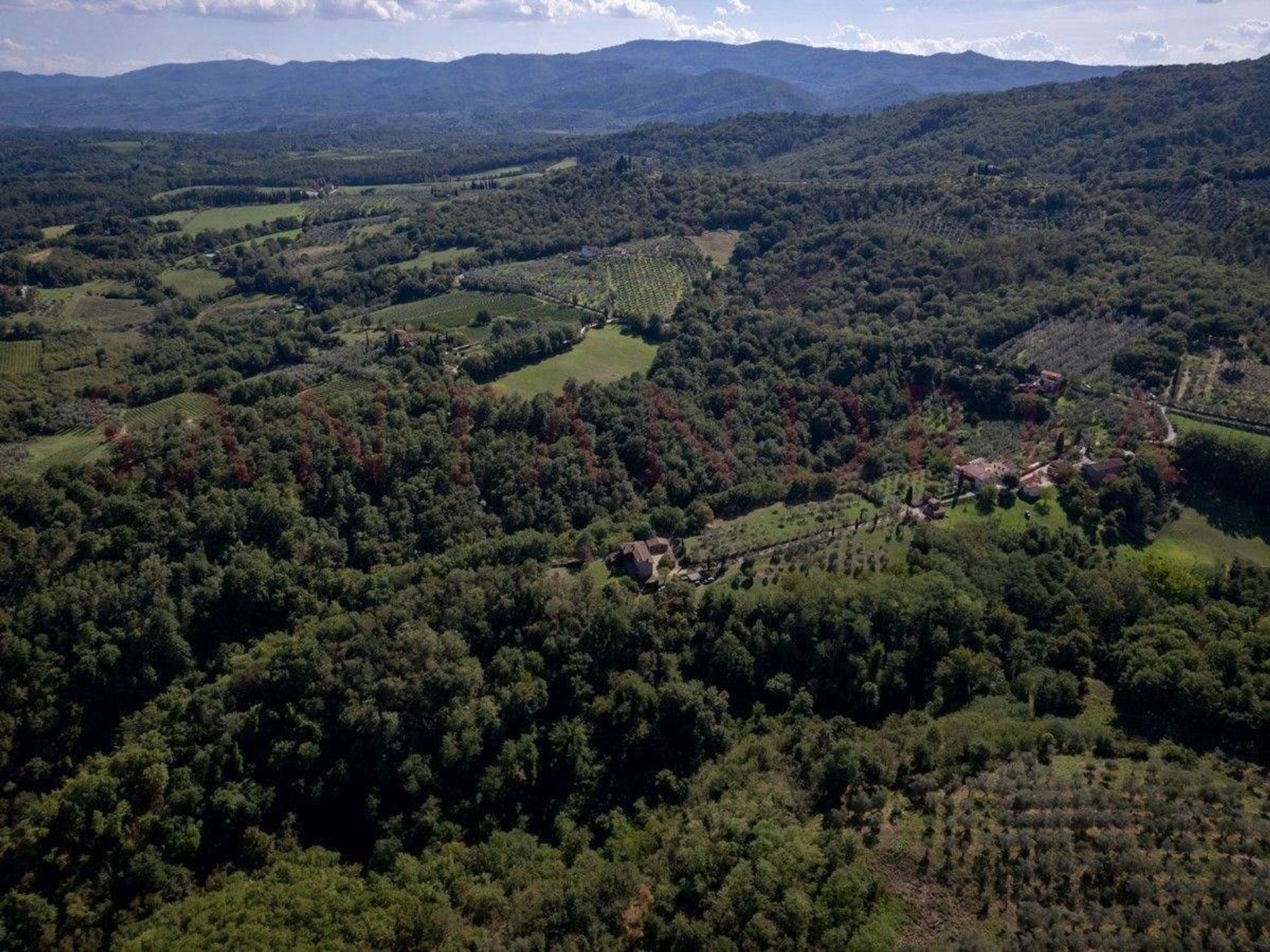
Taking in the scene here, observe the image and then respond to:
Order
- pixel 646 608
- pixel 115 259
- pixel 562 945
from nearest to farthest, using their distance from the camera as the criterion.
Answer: pixel 562 945 → pixel 646 608 → pixel 115 259

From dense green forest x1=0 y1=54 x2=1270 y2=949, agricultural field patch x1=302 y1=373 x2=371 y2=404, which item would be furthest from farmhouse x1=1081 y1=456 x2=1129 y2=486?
agricultural field patch x1=302 y1=373 x2=371 y2=404

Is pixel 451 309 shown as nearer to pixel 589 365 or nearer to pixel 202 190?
pixel 589 365

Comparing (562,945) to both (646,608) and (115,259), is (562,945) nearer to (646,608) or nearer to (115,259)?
(646,608)

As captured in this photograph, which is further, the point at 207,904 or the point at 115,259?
the point at 115,259

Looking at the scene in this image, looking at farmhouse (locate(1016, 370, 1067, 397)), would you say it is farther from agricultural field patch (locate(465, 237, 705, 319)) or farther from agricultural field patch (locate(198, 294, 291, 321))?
agricultural field patch (locate(198, 294, 291, 321))

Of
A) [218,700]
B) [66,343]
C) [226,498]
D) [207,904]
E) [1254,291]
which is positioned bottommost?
[207,904]

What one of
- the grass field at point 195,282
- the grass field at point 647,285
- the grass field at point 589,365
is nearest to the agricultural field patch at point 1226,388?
the grass field at point 589,365

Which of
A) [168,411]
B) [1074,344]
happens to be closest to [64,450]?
[168,411]

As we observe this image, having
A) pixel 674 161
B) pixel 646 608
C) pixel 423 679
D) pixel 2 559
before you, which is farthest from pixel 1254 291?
pixel 674 161
